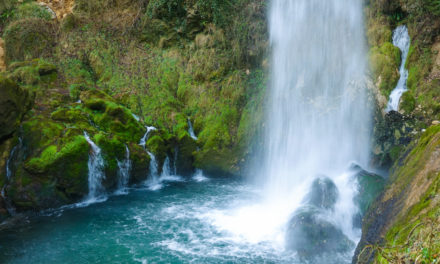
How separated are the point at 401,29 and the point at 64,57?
15096 mm

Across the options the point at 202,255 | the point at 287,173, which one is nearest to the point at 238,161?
the point at 287,173

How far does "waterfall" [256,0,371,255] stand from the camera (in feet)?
33.4

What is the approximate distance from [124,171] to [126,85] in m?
5.02

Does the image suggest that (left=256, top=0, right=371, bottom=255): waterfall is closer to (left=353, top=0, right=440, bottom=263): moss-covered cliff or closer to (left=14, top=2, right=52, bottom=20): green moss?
(left=353, top=0, right=440, bottom=263): moss-covered cliff

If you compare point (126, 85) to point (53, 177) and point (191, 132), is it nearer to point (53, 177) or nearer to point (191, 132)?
point (191, 132)

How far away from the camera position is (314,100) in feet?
35.4

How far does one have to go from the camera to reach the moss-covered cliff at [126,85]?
8.69m

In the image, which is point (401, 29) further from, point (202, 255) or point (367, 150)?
point (202, 255)

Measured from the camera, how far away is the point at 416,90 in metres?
9.43

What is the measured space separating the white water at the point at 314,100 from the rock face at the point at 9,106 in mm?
7364

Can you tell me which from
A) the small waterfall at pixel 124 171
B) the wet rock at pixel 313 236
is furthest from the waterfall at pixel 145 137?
the wet rock at pixel 313 236

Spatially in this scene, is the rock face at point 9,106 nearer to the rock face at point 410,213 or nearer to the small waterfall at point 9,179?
the small waterfall at point 9,179

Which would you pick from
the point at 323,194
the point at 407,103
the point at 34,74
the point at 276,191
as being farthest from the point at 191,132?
the point at 407,103

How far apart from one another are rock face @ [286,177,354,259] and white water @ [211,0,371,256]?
1.95 meters
